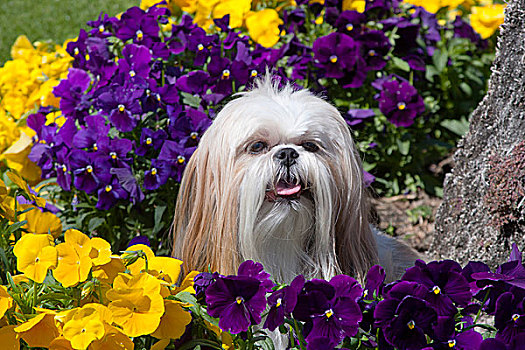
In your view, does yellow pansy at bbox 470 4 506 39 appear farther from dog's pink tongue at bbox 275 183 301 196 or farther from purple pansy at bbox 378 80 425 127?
dog's pink tongue at bbox 275 183 301 196

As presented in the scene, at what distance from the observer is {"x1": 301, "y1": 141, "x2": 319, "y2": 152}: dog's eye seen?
2.40m

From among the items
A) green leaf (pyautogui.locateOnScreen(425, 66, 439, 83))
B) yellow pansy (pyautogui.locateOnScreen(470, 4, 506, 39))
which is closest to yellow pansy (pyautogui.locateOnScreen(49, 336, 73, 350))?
green leaf (pyautogui.locateOnScreen(425, 66, 439, 83))

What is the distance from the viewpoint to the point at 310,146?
2.41 m

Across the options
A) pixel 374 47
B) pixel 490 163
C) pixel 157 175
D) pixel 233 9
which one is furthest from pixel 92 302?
pixel 374 47

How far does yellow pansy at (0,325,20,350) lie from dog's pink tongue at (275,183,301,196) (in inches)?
38.0

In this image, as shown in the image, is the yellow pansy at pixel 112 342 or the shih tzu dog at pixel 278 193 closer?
the yellow pansy at pixel 112 342

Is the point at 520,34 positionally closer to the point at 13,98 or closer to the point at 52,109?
the point at 52,109

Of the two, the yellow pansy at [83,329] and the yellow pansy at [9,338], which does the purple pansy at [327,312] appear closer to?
the yellow pansy at [83,329]

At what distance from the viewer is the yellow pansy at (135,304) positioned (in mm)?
1731

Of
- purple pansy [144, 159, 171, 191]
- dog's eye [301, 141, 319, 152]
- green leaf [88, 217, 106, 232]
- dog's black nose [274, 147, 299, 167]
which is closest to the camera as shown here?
dog's black nose [274, 147, 299, 167]

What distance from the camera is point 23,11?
8578 mm

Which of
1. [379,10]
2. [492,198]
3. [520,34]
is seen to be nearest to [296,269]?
[492,198]

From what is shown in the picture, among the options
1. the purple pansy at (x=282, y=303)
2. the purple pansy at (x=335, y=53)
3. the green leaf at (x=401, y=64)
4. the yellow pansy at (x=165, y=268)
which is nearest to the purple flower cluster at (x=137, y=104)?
the purple pansy at (x=335, y=53)

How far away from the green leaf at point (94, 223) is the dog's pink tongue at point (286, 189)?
1168 mm
